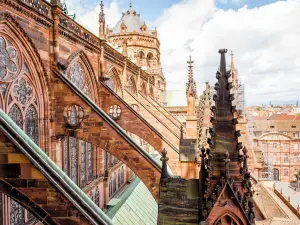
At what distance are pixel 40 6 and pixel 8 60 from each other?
1811mm

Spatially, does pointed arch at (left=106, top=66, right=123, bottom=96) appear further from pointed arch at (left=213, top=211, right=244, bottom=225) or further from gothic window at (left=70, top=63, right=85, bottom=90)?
pointed arch at (left=213, top=211, right=244, bottom=225)

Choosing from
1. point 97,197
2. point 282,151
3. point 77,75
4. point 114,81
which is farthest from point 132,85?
point 282,151

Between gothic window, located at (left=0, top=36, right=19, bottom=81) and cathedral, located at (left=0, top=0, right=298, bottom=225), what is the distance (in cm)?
2

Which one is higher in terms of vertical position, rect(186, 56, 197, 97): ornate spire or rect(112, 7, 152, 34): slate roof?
rect(112, 7, 152, 34): slate roof

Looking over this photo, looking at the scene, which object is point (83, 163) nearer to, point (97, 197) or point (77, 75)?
point (97, 197)

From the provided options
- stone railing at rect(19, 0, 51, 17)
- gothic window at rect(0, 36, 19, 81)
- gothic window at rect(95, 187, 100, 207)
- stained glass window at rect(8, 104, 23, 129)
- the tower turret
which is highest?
the tower turret

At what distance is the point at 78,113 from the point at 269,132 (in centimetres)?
4833

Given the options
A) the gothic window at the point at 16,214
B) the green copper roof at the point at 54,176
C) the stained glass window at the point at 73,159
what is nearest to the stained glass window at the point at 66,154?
the stained glass window at the point at 73,159

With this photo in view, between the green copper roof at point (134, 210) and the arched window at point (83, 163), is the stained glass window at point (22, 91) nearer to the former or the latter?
the arched window at point (83, 163)

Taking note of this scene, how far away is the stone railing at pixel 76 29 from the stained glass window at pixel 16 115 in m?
3.06

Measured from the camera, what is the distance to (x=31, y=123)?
23.7 ft

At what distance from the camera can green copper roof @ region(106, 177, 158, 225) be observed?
10.1 meters

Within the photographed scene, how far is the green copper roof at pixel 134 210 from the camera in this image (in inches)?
398

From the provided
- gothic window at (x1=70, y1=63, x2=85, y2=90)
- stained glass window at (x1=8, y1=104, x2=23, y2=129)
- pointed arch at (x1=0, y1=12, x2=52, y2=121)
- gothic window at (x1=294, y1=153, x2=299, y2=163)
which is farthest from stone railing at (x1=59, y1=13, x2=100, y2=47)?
gothic window at (x1=294, y1=153, x2=299, y2=163)
